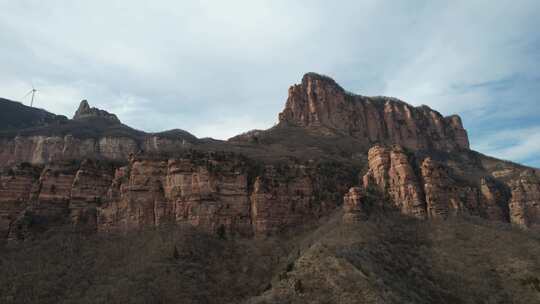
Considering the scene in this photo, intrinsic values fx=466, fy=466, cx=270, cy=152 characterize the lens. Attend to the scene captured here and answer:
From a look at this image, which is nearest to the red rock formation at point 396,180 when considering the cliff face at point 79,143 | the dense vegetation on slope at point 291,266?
the dense vegetation on slope at point 291,266

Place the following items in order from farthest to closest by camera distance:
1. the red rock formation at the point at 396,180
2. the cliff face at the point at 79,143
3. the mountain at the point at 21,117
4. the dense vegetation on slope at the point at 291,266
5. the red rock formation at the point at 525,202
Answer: the mountain at the point at 21,117 < the cliff face at the point at 79,143 < the red rock formation at the point at 525,202 < the red rock formation at the point at 396,180 < the dense vegetation on slope at the point at 291,266

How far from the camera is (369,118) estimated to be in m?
150

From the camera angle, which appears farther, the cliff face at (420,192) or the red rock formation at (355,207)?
the cliff face at (420,192)

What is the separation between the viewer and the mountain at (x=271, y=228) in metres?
52.5

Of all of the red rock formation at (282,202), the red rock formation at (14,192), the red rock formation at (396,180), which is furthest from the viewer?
the red rock formation at (282,202)

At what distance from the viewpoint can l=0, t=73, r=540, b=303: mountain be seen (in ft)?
172

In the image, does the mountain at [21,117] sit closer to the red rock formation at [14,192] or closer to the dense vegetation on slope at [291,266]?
the red rock formation at [14,192]

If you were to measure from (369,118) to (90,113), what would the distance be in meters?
100

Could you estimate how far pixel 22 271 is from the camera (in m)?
59.6

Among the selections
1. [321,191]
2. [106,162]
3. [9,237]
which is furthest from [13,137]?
[321,191]

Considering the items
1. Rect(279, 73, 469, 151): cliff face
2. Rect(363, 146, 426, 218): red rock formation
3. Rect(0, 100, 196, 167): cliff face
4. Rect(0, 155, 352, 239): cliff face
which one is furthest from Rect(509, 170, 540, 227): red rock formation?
Rect(0, 100, 196, 167): cliff face

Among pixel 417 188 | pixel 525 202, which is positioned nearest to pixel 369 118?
pixel 525 202

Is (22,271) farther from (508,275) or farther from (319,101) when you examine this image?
(319,101)

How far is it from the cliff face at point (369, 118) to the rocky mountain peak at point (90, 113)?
226 ft
